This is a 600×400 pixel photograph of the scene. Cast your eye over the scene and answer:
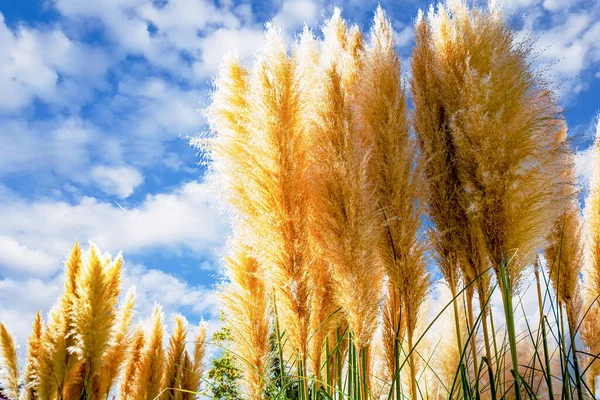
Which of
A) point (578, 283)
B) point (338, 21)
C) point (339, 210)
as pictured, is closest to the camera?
point (339, 210)

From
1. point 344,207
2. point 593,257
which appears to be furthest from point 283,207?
point 593,257

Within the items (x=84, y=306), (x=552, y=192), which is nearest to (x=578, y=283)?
(x=552, y=192)

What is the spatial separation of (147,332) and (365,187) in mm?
4035

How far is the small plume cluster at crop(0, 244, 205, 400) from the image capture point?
4715 millimetres

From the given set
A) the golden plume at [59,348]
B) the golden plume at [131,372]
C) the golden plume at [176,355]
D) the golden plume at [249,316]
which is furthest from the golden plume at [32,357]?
the golden plume at [249,316]

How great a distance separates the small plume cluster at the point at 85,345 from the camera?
4715 millimetres

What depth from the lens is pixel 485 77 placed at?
2.73m

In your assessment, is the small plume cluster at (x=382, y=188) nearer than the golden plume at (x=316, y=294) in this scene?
Yes

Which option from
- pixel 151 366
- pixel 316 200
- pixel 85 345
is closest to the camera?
pixel 316 200

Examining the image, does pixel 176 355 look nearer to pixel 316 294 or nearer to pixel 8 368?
pixel 8 368

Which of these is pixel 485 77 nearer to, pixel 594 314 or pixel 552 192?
pixel 552 192

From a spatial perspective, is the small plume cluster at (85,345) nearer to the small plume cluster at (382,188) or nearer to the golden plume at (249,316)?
the golden plume at (249,316)

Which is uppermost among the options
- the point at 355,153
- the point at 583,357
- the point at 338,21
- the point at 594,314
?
the point at 338,21

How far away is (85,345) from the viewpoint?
4.69 metres
